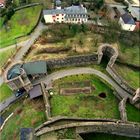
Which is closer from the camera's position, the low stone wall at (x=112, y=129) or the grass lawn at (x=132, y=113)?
the low stone wall at (x=112, y=129)

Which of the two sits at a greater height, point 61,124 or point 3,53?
point 3,53

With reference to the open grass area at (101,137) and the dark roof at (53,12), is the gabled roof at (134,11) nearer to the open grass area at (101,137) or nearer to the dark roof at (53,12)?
the dark roof at (53,12)

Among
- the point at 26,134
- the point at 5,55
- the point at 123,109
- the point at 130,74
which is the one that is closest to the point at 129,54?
the point at 130,74

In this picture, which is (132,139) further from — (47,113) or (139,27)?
(139,27)

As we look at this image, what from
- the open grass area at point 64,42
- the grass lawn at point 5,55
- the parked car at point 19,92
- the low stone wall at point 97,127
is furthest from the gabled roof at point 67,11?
the low stone wall at point 97,127

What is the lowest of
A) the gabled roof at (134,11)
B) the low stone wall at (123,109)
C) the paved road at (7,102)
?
the low stone wall at (123,109)

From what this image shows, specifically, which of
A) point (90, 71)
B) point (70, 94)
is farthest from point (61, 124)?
point (90, 71)

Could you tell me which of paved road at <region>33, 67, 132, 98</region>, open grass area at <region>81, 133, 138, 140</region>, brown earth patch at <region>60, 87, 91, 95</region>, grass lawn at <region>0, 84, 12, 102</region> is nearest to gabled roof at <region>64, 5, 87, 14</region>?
paved road at <region>33, 67, 132, 98</region>

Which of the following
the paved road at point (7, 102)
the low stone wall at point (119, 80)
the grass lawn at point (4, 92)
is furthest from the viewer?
the grass lawn at point (4, 92)
